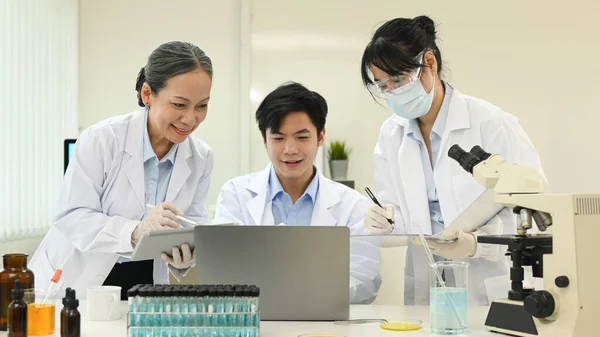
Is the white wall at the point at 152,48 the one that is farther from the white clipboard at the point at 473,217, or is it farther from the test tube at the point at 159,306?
the test tube at the point at 159,306

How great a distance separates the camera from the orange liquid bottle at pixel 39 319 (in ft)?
4.81

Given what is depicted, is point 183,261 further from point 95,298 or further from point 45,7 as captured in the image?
point 45,7

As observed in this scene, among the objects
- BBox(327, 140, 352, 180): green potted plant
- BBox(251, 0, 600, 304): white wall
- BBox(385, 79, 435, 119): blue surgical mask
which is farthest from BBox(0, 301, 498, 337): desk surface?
BBox(251, 0, 600, 304): white wall

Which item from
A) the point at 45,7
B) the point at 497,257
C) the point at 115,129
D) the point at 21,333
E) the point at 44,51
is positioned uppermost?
the point at 45,7

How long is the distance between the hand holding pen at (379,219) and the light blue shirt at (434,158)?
0.24m

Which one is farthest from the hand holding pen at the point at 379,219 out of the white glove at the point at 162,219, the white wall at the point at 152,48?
the white wall at the point at 152,48

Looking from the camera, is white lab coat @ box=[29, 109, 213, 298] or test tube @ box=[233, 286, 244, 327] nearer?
test tube @ box=[233, 286, 244, 327]

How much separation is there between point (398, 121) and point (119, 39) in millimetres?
2596

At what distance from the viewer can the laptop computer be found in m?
1.58

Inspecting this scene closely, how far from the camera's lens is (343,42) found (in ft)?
14.0

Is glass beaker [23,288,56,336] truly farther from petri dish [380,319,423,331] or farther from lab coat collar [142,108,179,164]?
lab coat collar [142,108,179,164]

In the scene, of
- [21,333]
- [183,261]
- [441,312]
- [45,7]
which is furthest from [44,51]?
[441,312]

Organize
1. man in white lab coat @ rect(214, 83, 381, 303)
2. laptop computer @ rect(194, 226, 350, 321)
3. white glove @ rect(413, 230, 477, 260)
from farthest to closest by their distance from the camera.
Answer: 1. man in white lab coat @ rect(214, 83, 381, 303)
2. white glove @ rect(413, 230, 477, 260)
3. laptop computer @ rect(194, 226, 350, 321)

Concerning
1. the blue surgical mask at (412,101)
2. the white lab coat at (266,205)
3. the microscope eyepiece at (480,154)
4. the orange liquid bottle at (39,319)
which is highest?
the blue surgical mask at (412,101)
